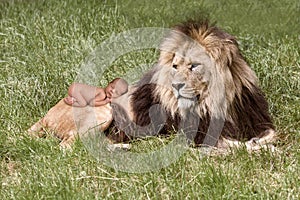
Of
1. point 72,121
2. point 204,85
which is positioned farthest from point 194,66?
point 72,121

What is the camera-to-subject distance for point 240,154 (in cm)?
399

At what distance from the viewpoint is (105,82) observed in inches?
203

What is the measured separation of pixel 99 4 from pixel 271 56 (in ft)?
7.08

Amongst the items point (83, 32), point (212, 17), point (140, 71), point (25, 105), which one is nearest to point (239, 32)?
point (212, 17)

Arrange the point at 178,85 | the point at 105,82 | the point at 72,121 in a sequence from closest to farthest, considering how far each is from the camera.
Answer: the point at 178,85, the point at 72,121, the point at 105,82

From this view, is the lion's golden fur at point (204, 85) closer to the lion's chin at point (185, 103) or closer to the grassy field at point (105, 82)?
the lion's chin at point (185, 103)

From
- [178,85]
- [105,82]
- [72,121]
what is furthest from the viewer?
A: [105,82]

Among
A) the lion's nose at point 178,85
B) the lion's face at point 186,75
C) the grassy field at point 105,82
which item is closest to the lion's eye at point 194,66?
the lion's face at point 186,75

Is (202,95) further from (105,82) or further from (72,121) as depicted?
(105,82)

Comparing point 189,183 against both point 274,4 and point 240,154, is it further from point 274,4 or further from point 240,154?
point 274,4

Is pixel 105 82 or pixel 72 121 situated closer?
pixel 72 121

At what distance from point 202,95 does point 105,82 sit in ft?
4.22

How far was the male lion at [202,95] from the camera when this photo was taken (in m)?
4.00

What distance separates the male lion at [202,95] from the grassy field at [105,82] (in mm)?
152
